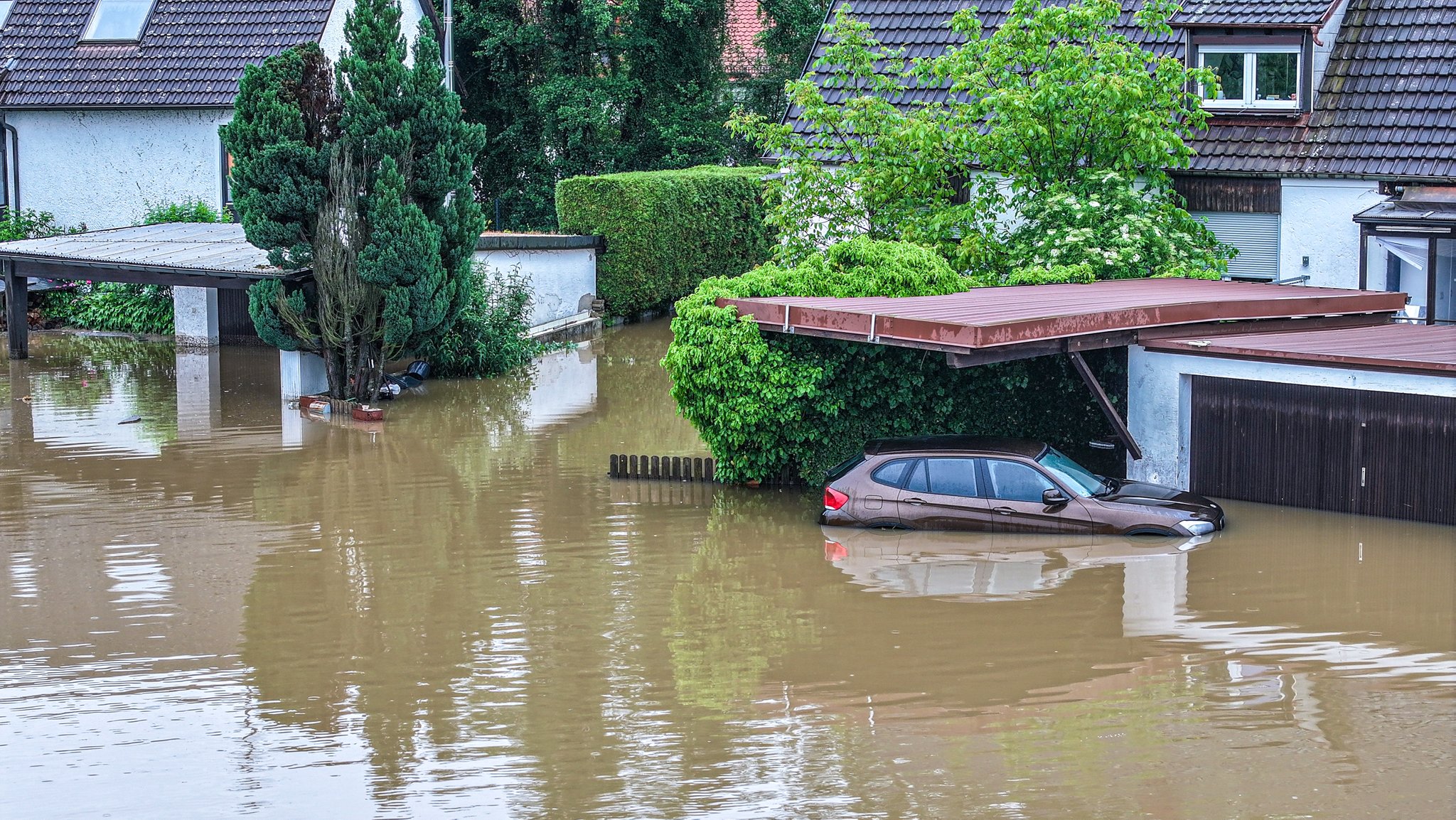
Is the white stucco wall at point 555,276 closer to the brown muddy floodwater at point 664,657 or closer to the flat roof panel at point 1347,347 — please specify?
the brown muddy floodwater at point 664,657

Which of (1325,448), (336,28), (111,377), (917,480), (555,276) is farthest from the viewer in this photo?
(336,28)

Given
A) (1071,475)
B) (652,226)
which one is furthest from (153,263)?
(1071,475)

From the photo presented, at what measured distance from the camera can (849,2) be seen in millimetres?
27750

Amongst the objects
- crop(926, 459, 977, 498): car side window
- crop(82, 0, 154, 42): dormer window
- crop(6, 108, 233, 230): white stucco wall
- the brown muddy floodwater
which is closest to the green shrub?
the brown muddy floodwater

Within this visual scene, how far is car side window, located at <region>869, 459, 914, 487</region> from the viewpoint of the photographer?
56.0ft

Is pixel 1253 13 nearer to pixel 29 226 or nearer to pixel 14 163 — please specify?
pixel 29 226

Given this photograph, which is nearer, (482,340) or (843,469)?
(843,469)

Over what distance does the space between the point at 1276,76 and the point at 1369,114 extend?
152 centimetres

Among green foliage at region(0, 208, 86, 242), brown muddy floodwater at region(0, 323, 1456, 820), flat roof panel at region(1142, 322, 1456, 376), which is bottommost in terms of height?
brown muddy floodwater at region(0, 323, 1456, 820)

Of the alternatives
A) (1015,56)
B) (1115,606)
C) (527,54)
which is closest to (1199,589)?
(1115,606)

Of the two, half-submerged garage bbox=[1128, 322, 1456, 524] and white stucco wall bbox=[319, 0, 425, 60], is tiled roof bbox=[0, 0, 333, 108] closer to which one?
white stucco wall bbox=[319, 0, 425, 60]

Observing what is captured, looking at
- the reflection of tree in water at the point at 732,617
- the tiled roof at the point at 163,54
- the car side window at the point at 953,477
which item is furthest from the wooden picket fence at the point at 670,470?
the tiled roof at the point at 163,54

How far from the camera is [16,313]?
98.0 ft

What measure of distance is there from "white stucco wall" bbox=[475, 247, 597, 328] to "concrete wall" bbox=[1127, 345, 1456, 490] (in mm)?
15325
